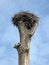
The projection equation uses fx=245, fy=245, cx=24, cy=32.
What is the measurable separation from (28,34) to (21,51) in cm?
98

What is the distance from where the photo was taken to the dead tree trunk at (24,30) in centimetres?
1151

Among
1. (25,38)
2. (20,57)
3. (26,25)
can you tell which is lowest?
(20,57)

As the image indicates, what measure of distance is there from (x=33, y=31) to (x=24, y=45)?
0.99 meters

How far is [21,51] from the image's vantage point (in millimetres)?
11602

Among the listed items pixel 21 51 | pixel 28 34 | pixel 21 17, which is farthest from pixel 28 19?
pixel 21 51

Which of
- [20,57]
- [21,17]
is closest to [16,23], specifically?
[21,17]

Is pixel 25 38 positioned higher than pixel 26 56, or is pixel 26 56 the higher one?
pixel 25 38

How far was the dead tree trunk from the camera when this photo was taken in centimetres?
1151

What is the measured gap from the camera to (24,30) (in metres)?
12.2

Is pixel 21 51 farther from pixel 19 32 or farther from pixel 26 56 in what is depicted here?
pixel 19 32

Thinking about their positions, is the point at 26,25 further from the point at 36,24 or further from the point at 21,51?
the point at 21,51

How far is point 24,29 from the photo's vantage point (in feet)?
40.1

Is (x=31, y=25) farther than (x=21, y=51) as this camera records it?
Yes

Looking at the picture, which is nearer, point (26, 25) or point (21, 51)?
point (21, 51)
